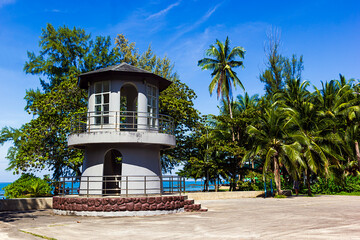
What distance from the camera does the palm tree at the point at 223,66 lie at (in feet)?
122

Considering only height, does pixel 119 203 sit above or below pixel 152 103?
below

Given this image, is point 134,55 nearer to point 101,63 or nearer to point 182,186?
point 101,63

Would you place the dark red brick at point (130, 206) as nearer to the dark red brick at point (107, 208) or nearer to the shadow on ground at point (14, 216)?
the dark red brick at point (107, 208)

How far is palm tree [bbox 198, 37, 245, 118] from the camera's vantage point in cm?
3725

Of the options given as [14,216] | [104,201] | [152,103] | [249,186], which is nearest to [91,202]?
[104,201]

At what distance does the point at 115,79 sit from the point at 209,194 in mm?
14055

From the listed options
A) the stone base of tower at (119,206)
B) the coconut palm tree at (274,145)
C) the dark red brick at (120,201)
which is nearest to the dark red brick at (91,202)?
the stone base of tower at (119,206)

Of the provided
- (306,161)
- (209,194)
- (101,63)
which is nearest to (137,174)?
(209,194)

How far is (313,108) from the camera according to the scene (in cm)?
3344

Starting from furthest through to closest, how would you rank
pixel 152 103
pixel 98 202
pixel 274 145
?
pixel 274 145 < pixel 152 103 < pixel 98 202

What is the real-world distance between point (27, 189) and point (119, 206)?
10.6 m

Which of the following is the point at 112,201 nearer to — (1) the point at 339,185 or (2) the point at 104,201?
(2) the point at 104,201

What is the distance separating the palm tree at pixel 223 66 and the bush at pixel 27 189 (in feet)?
70.9

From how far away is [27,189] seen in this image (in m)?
21.6
